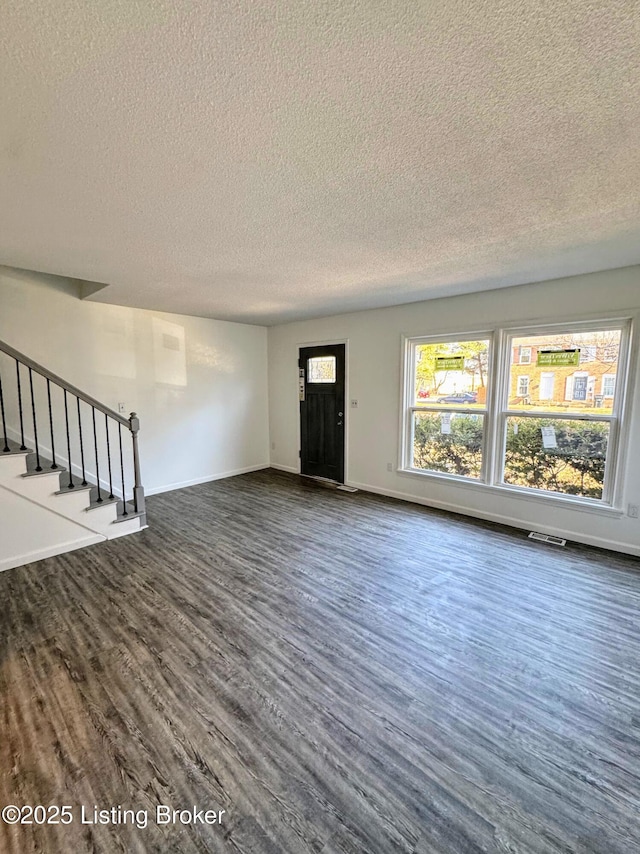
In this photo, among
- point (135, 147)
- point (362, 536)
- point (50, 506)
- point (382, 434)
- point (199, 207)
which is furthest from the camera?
point (382, 434)

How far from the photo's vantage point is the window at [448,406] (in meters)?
4.06

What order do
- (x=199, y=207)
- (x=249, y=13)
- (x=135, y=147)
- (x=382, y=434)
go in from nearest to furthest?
(x=249, y=13) → (x=135, y=147) → (x=199, y=207) → (x=382, y=434)

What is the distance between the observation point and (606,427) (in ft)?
10.8

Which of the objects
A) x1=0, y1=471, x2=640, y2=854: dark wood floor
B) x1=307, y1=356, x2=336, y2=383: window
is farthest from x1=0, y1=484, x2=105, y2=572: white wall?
x1=307, y1=356, x2=336, y2=383: window

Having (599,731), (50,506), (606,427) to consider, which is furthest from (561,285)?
(50,506)

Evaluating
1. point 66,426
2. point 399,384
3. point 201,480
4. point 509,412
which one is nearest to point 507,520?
point 509,412

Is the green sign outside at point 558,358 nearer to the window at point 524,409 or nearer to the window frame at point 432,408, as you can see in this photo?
the window at point 524,409

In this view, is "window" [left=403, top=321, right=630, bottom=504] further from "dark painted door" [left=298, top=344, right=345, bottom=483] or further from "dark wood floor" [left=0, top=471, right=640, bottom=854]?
"dark painted door" [left=298, top=344, right=345, bottom=483]

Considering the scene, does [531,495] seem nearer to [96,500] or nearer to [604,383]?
[604,383]

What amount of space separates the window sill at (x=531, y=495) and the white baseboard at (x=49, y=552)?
11.6ft

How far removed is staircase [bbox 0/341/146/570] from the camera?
9.92 ft

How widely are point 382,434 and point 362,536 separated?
5.32ft

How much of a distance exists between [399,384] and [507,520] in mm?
1962

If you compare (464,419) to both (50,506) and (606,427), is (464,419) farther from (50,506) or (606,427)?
(50,506)
